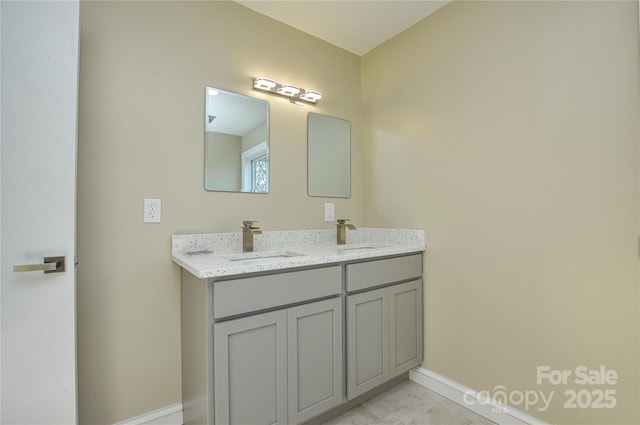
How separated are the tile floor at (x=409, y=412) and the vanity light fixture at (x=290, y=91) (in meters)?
2.01

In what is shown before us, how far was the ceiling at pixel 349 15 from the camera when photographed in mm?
1927

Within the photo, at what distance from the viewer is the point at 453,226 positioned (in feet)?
6.22

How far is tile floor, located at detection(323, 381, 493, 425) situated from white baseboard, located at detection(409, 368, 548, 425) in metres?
0.03

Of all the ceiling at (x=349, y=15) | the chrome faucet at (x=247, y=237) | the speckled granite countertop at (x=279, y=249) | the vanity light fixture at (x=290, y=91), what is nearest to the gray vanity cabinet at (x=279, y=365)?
the speckled granite countertop at (x=279, y=249)

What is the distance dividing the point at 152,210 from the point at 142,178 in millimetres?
174

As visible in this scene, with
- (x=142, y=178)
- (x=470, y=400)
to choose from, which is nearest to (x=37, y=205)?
(x=142, y=178)

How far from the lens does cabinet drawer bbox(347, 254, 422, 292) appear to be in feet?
5.50

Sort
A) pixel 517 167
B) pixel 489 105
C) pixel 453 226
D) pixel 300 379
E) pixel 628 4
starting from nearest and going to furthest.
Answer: pixel 628 4 → pixel 300 379 → pixel 517 167 → pixel 489 105 → pixel 453 226

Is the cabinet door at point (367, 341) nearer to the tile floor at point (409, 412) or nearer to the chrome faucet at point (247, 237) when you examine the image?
the tile floor at point (409, 412)

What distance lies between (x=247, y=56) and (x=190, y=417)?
81.7 inches

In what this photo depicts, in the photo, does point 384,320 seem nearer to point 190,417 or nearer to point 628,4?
point 190,417

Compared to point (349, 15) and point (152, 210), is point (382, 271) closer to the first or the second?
point (152, 210)

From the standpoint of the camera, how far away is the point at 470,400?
69.8 inches

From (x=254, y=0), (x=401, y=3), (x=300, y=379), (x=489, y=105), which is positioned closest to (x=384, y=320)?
(x=300, y=379)
